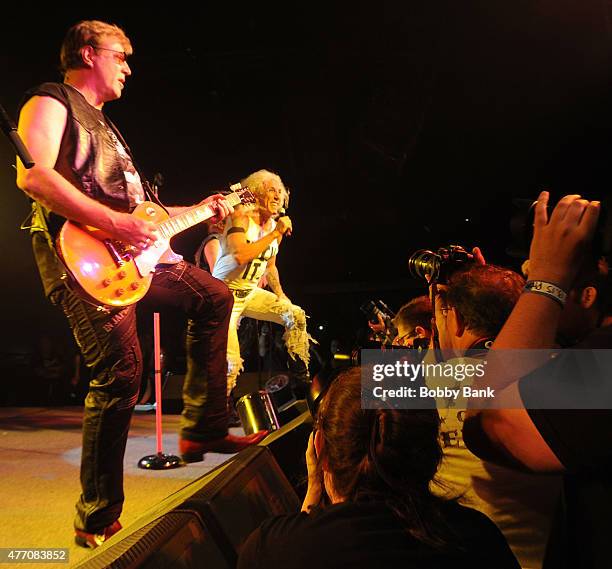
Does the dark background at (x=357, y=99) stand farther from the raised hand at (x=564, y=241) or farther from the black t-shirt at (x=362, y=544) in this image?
the black t-shirt at (x=362, y=544)

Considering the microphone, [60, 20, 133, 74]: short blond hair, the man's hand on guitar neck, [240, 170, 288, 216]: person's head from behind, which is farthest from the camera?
[240, 170, 288, 216]: person's head from behind

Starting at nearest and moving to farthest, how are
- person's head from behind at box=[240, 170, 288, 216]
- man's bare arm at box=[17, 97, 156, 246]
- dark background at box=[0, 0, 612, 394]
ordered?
man's bare arm at box=[17, 97, 156, 246], person's head from behind at box=[240, 170, 288, 216], dark background at box=[0, 0, 612, 394]

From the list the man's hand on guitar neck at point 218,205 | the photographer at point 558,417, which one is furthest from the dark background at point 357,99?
the photographer at point 558,417

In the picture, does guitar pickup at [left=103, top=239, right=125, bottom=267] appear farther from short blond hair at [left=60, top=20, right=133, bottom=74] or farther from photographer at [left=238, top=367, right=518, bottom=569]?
photographer at [left=238, top=367, right=518, bottom=569]

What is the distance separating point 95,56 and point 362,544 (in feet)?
6.49

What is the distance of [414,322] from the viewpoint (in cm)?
274

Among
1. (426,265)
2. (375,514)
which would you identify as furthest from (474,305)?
(375,514)

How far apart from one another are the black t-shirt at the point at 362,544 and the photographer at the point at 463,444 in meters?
0.25

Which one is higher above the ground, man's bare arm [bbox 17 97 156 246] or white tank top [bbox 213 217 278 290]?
man's bare arm [bbox 17 97 156 246]

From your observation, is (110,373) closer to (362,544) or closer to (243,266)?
(362,544)

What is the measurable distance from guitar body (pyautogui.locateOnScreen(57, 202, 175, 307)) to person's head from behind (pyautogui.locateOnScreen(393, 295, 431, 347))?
56.7 inches

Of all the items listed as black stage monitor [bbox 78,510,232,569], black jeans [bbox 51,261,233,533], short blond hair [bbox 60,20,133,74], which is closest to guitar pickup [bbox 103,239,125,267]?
black jeans [bbox 51,261,233,533]

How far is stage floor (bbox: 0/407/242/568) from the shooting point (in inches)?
64.5

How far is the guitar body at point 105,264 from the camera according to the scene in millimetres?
1610
